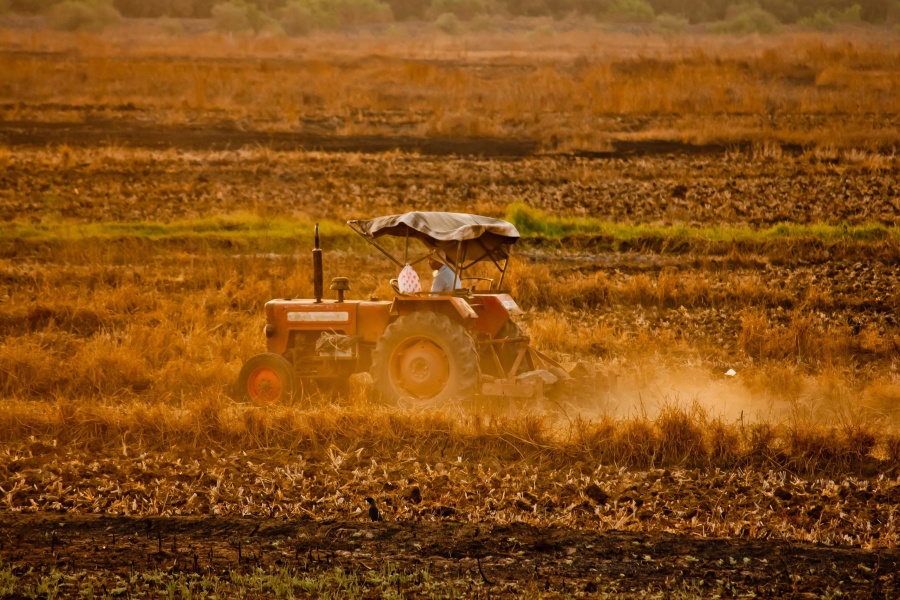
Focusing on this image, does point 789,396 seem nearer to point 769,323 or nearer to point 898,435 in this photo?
point 898,435

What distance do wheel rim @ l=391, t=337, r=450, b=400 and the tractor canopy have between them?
0.74 m

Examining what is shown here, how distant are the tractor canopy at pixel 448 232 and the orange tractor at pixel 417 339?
0.04ft

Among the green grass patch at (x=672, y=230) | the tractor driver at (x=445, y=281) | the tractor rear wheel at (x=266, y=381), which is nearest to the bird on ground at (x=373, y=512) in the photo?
the tractor driver at (x=445, y=281)

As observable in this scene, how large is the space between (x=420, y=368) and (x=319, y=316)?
1.28 m

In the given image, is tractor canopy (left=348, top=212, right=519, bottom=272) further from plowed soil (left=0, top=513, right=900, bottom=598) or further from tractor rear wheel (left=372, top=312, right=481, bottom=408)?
plowed soil (left=0, top=513, right=900, bottom=598)

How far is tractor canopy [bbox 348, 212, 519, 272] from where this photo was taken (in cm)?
1016

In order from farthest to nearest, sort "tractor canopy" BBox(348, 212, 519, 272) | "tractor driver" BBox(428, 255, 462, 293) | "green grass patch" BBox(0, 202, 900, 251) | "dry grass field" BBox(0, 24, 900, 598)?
"green grass patch" BBox(0, 202, 900, 251), "tractor driver" BBox(428, 255, 462, 293), "tractor canopy" BBox(348, 212, 519, 272), "dry grass field" BBox(0, 24, 900, 598)

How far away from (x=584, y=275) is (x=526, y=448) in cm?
931

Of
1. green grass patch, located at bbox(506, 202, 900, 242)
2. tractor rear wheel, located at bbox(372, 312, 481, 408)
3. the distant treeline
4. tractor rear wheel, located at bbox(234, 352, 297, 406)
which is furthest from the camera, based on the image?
the distant treeline

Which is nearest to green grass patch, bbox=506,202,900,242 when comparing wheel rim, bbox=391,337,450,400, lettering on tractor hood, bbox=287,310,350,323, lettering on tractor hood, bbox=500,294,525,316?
lettering on tractor hood, bbox=500,294,525,316

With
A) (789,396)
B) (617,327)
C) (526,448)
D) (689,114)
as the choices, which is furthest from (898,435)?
(689,114)

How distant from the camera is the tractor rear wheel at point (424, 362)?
32.6 ft

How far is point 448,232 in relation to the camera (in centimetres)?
1024

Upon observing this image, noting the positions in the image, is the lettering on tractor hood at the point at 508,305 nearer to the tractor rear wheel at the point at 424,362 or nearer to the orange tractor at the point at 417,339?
the orange tractor at the point at 417,339
